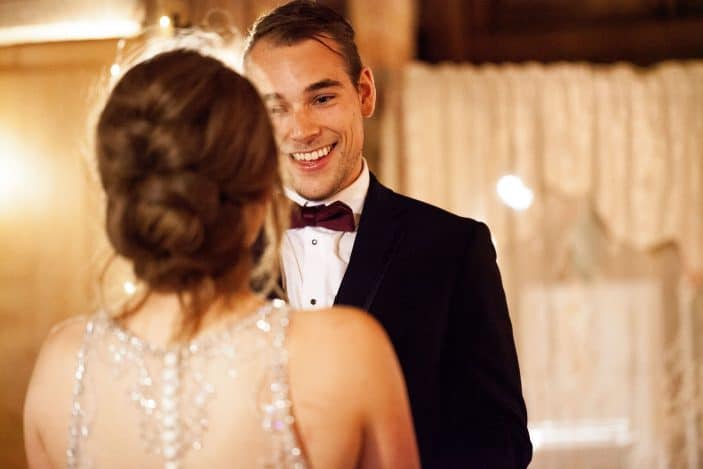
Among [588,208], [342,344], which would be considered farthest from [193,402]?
[588,208]

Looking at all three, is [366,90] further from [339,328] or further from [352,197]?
[339,328]

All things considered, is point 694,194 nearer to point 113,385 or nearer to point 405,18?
point 405,18

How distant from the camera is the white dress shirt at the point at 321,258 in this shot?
2.08 metres

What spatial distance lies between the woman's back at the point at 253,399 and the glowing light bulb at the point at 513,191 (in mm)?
3688

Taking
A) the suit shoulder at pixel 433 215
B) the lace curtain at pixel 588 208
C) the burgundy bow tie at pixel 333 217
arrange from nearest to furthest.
Result: the suit shoulder at pixel 433 215 → the burgundy bow tie at pixel 333 217 → the lace curtain at pixel 588 208

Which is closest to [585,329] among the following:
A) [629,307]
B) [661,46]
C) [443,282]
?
[629,307]

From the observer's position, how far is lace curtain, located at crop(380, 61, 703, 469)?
4855 mm

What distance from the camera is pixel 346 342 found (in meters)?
1.24

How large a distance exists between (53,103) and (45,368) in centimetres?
262

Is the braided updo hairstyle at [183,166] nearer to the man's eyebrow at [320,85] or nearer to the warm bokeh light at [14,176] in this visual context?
the man's eyebrow at [320,85]

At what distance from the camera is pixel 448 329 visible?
1866mm

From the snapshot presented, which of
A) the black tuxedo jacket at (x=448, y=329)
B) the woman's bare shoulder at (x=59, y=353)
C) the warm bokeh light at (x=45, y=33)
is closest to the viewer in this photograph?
the woman's bare shoulder at (x=59, y=353)

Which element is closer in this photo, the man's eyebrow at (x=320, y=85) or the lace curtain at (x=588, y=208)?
the man's eyebrow at (x=320, y=85)

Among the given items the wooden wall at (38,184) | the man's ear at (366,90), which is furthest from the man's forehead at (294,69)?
the wooden wall at (38,184)
